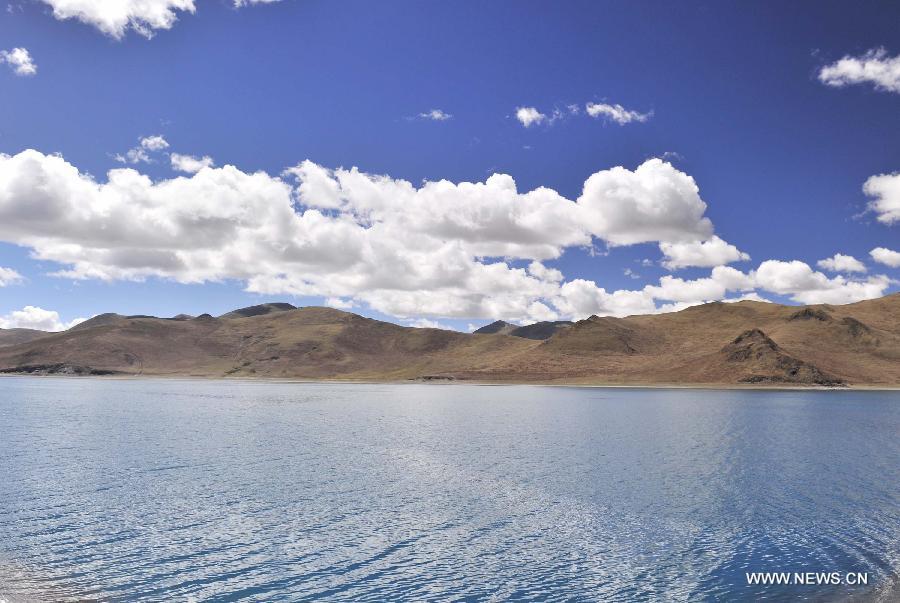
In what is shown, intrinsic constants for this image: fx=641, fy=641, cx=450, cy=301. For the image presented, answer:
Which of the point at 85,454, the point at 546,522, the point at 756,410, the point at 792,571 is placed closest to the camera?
the point at 792,571

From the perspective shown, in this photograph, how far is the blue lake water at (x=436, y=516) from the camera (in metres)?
24.8

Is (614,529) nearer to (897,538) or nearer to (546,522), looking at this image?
(546,522)

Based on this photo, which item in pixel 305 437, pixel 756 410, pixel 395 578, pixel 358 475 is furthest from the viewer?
pixel 756 410

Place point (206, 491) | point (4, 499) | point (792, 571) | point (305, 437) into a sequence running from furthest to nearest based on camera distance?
point (305, 437), point (206, 491), point (4, 499), point (792, 571)

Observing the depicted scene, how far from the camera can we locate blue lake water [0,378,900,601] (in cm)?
2484

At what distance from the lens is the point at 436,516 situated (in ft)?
115

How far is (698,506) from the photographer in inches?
1516

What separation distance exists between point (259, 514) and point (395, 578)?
12442mm

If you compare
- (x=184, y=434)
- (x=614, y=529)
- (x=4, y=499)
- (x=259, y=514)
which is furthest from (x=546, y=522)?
(x=184, y=434)

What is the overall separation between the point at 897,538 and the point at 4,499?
48.8 meters

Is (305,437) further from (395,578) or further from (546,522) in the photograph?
(395,578)

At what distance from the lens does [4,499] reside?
37.8 meters

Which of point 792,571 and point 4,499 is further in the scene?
point 4,499

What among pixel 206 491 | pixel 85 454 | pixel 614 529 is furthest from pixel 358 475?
pixel 85 454
